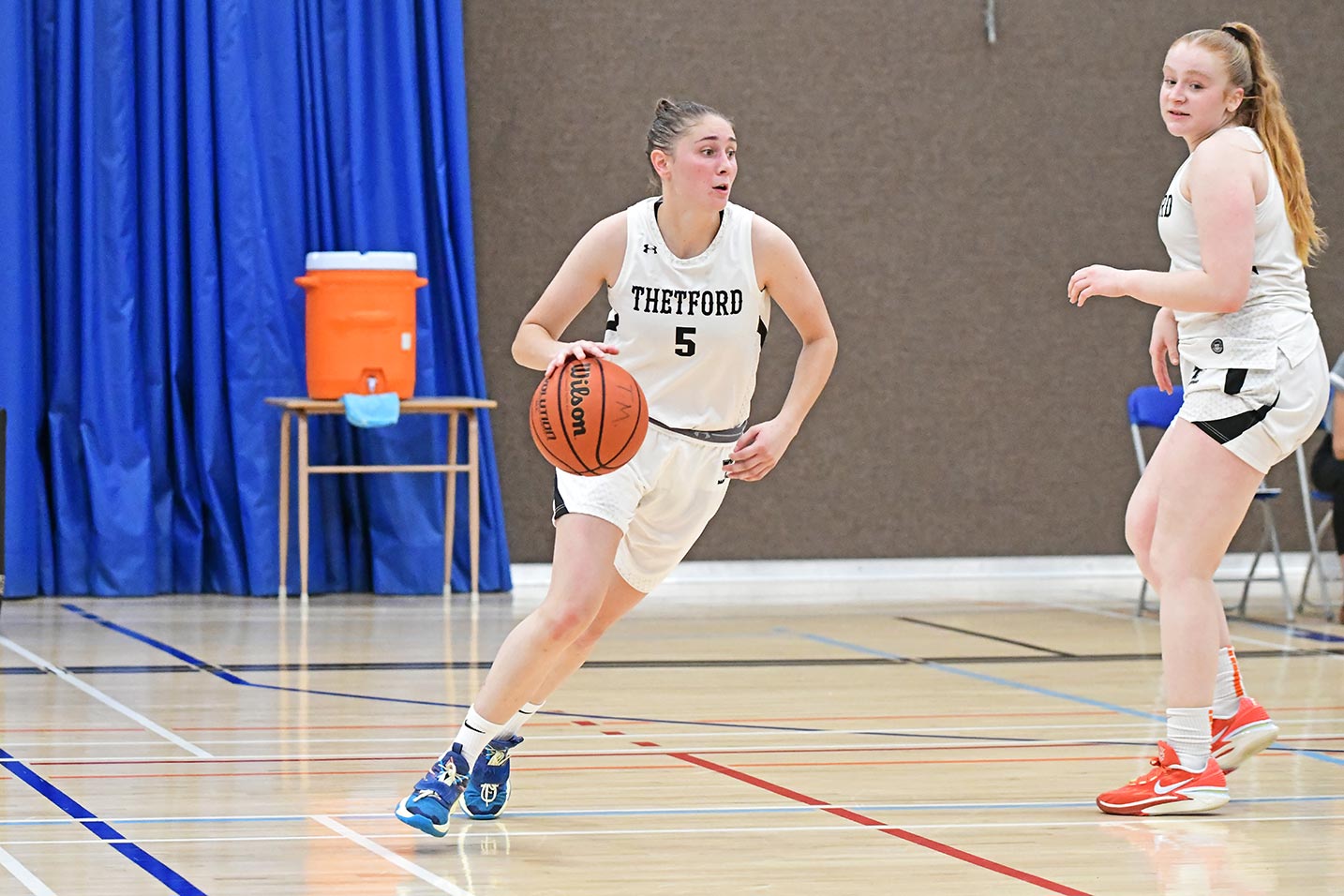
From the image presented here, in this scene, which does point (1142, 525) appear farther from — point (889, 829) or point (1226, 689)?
point (889, 829)

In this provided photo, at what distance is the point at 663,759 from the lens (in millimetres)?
4168

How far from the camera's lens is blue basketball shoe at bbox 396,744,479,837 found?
3188 millimetres

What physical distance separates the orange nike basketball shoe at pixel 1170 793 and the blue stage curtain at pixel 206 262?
16.2 feet

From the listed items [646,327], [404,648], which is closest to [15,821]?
[646,327]

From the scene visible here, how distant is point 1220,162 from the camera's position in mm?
3531

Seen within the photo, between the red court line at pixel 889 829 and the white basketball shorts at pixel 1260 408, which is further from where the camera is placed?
the white basketball shorts at pixel 1260 408

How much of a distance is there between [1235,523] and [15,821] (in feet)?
7.70

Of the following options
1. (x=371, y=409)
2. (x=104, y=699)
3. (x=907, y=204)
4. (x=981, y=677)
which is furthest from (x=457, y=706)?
(x=907, y=204)

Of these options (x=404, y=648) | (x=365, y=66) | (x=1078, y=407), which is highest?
(x=365, y=66)

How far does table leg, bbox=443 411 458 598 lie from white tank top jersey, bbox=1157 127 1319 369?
4668 mm

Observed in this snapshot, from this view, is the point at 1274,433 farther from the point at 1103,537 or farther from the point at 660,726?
the point at 1103,537

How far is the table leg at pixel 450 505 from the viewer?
7934 millimetres

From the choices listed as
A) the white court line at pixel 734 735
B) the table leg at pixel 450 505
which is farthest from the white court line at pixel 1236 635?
the table leg at pixel 450 505

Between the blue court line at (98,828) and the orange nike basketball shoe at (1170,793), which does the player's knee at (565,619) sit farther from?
the orange nike basketball shoe at (1170,793)
